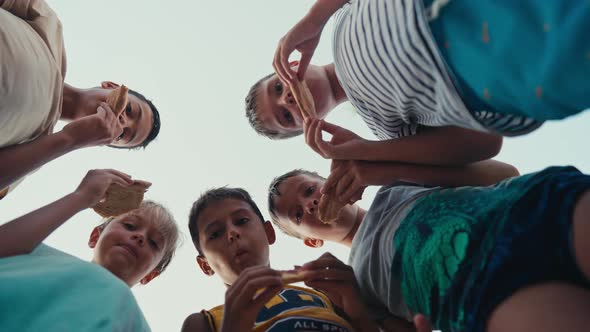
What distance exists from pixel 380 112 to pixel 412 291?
1.61 ft

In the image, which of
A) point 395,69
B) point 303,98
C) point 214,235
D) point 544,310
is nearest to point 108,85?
point 214,235

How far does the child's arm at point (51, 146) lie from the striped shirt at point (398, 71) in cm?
93

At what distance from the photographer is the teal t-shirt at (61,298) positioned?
39.6 inches

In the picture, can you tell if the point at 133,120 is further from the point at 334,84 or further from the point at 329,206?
the point at 329,206

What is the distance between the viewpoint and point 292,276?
1.12 metres

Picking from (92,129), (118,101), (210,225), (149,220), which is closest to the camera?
(92,129)

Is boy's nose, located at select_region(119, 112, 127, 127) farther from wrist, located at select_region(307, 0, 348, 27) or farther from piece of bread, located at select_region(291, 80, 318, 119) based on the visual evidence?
wrist, located at select_region(307, 0, 348, 27)

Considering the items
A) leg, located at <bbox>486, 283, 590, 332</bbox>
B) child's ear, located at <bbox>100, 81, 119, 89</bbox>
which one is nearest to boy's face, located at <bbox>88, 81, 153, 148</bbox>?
child's ear, located at <bbox>100, 81, 119, 89</bbox>

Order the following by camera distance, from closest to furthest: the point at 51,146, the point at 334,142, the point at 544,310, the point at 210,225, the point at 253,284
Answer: the point at 544,310 < the point at 253,284 < the point at 334,142 < the point at 51,146 < the point at 210,225

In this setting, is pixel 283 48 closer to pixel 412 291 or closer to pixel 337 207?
pixel 337 207

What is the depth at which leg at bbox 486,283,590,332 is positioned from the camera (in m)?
0.72

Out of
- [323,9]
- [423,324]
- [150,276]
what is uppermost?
[323,9]

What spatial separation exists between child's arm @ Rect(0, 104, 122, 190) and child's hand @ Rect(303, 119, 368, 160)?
2.60 feet

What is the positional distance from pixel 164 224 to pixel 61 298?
94 centimetres
